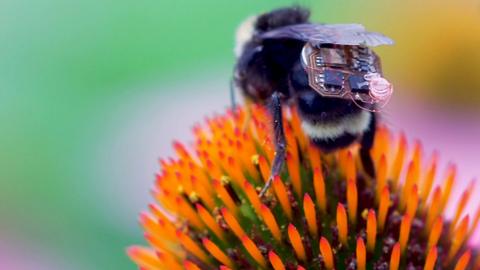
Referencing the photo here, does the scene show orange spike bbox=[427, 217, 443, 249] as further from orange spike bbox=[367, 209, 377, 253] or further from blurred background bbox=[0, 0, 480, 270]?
blurred background bbox=[0, 0, 480, 270]

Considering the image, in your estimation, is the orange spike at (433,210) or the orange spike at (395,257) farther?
the orange spike at (433,210)

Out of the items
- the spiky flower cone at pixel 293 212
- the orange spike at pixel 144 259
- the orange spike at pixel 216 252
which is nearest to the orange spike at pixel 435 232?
the spiky flower cone at pixel 293 212

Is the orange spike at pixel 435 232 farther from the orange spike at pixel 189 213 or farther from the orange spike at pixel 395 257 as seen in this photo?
the orange spike at pixel 189 213

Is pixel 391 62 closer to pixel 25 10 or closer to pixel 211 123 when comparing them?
pixel 25 10

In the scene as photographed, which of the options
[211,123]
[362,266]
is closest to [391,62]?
[211,123]

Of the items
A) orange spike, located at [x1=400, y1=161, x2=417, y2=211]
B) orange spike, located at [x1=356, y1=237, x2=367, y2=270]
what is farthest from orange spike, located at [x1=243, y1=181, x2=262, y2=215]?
orange spike, located at [x1=400, y1=161, x2=417, y2=211]

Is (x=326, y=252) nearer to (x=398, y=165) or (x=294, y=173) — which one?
(x=294, y=173)
